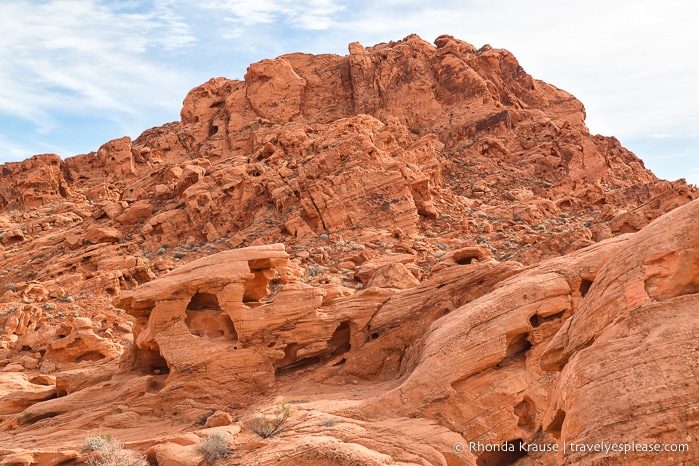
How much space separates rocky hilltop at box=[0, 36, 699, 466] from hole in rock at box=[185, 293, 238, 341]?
0.20 feet

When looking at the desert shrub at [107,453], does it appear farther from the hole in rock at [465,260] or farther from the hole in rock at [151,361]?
the hole in rock at [465,260]

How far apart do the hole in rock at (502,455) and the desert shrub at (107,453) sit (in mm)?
7109

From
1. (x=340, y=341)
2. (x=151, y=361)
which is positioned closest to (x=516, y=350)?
(x=340, y=341)

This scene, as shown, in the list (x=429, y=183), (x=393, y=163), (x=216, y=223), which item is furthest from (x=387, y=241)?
(x=216, y=223)

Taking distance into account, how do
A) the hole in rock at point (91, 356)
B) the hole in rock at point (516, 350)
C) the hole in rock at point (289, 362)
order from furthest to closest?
the hole in rock at point (91, 356), the hole in rock at point (289, 362), the hole in rock at point (516, 350)

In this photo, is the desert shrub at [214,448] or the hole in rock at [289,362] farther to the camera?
the hole in rock at [289,362]

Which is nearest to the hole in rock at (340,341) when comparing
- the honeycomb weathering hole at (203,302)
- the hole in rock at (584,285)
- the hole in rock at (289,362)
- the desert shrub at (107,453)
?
the hole in rock at (289,362)

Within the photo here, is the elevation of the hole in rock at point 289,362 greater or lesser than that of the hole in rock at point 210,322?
lesser

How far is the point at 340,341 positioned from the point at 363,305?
4.20ft

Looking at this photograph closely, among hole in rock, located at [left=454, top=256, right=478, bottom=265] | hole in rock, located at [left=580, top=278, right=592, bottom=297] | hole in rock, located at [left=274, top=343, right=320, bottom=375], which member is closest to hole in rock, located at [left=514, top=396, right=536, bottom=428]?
hole in rock, located at [left=580, top=278, right=592, bottom=297]

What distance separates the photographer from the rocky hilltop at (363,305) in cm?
764

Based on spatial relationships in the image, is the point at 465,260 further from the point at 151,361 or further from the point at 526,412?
the point at 151,361

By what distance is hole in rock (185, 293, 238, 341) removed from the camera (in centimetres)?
1684

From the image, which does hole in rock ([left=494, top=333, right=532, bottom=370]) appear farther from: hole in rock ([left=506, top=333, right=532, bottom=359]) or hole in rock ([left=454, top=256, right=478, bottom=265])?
hole in rock ([left=454, top=256, right=478, bottom=265])
